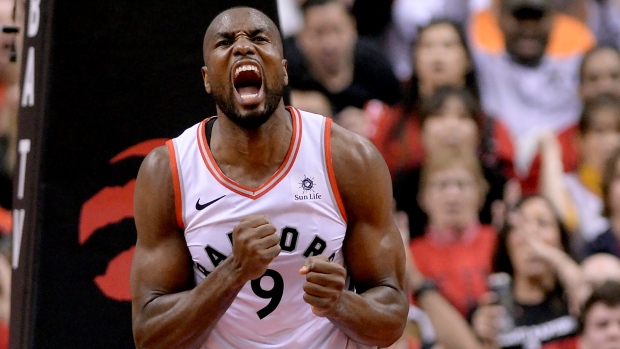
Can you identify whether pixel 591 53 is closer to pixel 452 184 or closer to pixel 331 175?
pixel 452 184

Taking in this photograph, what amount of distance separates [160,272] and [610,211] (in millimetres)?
3830

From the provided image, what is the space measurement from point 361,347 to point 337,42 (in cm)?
378

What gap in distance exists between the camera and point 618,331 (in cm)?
558

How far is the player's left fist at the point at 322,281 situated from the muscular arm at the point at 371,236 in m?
0.31

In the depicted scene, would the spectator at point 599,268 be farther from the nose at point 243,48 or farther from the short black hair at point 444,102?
the nose at point 243,48

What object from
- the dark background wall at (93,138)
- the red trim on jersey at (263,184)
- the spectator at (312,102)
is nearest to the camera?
the red trim on jersey at (263,184)

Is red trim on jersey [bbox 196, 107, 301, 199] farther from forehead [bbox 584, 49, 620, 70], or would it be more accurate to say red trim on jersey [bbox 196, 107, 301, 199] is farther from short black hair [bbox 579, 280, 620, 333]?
forehead [bbox 584, 49, 620, 70]

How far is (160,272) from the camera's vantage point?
356 cm

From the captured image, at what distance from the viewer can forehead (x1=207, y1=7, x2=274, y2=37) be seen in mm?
3502

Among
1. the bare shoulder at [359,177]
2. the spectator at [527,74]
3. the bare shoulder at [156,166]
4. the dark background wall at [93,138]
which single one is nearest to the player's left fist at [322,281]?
the bare shoulder at [359,177]

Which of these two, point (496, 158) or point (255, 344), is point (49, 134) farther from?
point (496, 158)

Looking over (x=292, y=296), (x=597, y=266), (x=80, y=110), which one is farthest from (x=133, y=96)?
(x=597, y=266)

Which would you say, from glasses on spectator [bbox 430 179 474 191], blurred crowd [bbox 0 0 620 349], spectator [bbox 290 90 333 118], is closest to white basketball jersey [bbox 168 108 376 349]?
blurred crowd [bbox 0 0 620 349]

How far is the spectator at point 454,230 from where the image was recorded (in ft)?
20.6
